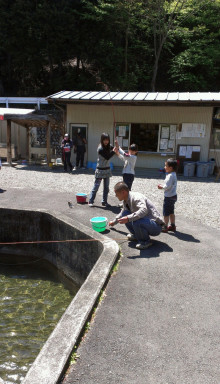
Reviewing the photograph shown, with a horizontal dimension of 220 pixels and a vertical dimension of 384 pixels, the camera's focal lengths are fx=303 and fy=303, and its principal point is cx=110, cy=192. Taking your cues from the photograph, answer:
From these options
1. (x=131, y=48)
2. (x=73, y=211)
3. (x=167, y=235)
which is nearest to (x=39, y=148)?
(x=73, y=211)

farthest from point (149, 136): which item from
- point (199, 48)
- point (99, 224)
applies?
point (199, 48)

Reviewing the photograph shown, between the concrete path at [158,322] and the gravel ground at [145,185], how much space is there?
2305 millimetres

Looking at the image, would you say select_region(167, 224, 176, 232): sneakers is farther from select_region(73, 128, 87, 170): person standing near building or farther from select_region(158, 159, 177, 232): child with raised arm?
select_region(73, 128, 87, 170): person standing near building

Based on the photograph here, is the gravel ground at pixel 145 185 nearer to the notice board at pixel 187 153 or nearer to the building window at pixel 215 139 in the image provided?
the notice board at pixel 187 153

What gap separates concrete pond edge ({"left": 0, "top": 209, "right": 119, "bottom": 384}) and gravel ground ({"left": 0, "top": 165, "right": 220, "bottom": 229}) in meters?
3.39

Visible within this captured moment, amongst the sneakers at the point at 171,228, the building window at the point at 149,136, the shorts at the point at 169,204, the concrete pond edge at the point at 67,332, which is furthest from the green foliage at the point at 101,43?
the concrete pond edge at the point at 67,332

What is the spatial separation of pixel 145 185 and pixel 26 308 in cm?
691

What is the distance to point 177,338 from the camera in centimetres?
285

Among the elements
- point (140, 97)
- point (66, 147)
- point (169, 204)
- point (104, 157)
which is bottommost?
point (169, 204)

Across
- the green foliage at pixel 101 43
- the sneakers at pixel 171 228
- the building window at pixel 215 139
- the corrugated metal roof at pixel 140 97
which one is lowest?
the sneakers at pixel 171 228

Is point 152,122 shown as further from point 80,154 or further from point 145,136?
point 80,154

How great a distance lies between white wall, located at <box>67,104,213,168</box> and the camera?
1360 centimetres

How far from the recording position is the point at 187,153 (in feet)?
45.0

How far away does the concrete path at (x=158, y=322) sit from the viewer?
8.03 feet
